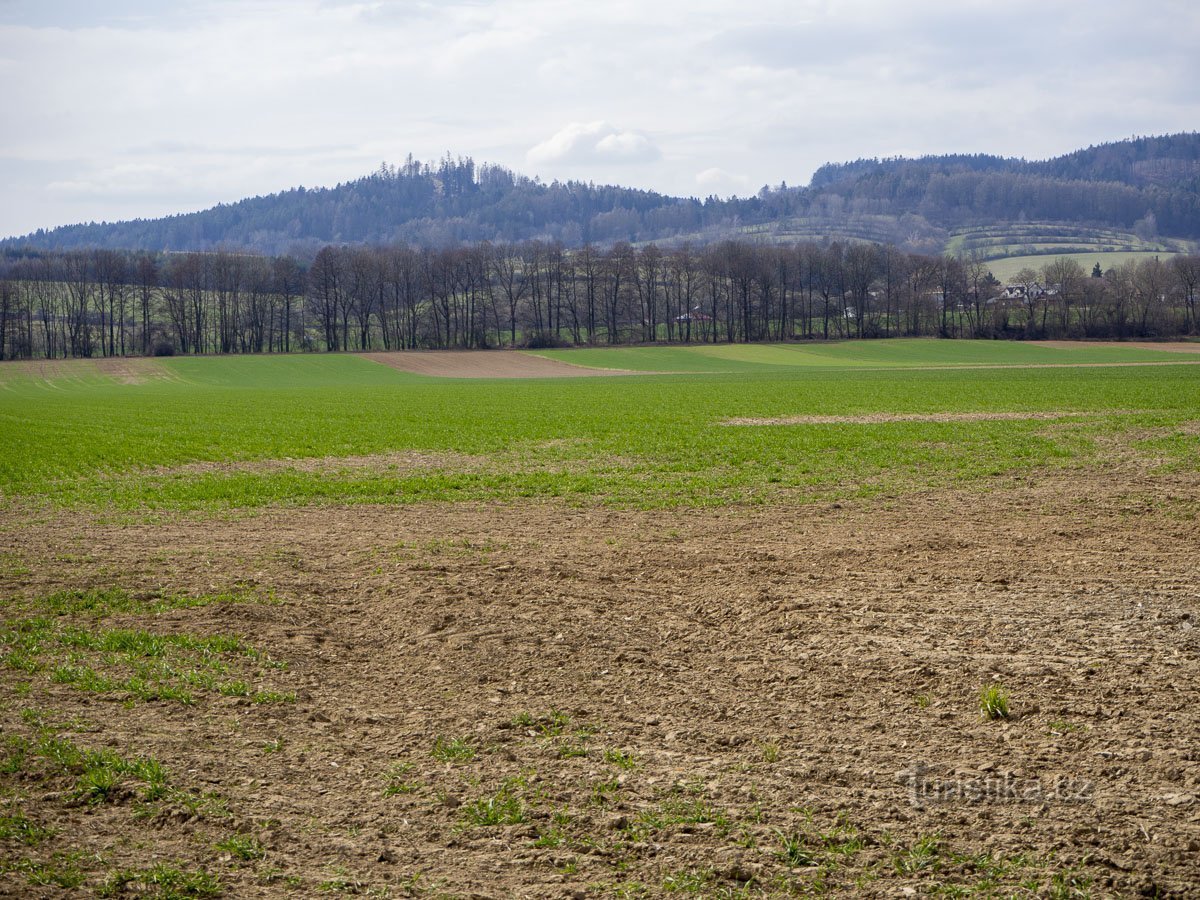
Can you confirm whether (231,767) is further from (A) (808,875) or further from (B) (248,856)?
(A) (808,875)

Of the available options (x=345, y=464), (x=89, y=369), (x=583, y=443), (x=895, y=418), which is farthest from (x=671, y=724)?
(x=89, y=369)

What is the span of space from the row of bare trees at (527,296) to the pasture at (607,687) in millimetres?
96540

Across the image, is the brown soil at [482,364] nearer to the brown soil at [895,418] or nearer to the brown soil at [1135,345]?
the brown soil at [895,418]

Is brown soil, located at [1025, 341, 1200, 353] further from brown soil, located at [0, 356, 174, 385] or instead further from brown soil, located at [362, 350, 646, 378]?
brown soil, located at [0, 356, 174, 385]

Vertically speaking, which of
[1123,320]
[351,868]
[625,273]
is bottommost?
[351,868]

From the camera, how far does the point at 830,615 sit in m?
9.41

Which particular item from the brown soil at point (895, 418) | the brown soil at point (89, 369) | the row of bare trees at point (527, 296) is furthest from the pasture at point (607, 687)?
the row of bare trees at point (527, 296)

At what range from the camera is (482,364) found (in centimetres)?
9169

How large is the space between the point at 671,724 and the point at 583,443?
776 inches

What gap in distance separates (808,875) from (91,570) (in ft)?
33.8

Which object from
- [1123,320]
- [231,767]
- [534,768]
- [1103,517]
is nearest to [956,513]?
[1103,517]

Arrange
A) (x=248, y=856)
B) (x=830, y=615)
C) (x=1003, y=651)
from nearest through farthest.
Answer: (x=248, y=856) < (x=1003, y=651) < (x=830, y=615)

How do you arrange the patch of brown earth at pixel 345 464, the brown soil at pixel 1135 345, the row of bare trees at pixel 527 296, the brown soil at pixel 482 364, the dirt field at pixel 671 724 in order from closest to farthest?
1. the dirt field at pixel 671 724
2. the patch of brown earth at pixel 345 464
3. the brown soil at pixel 482 364
4. the brown soil at pixel 1135 345
5. the row of bare trees at pixel 527 296

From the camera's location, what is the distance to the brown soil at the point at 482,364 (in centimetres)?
8175
